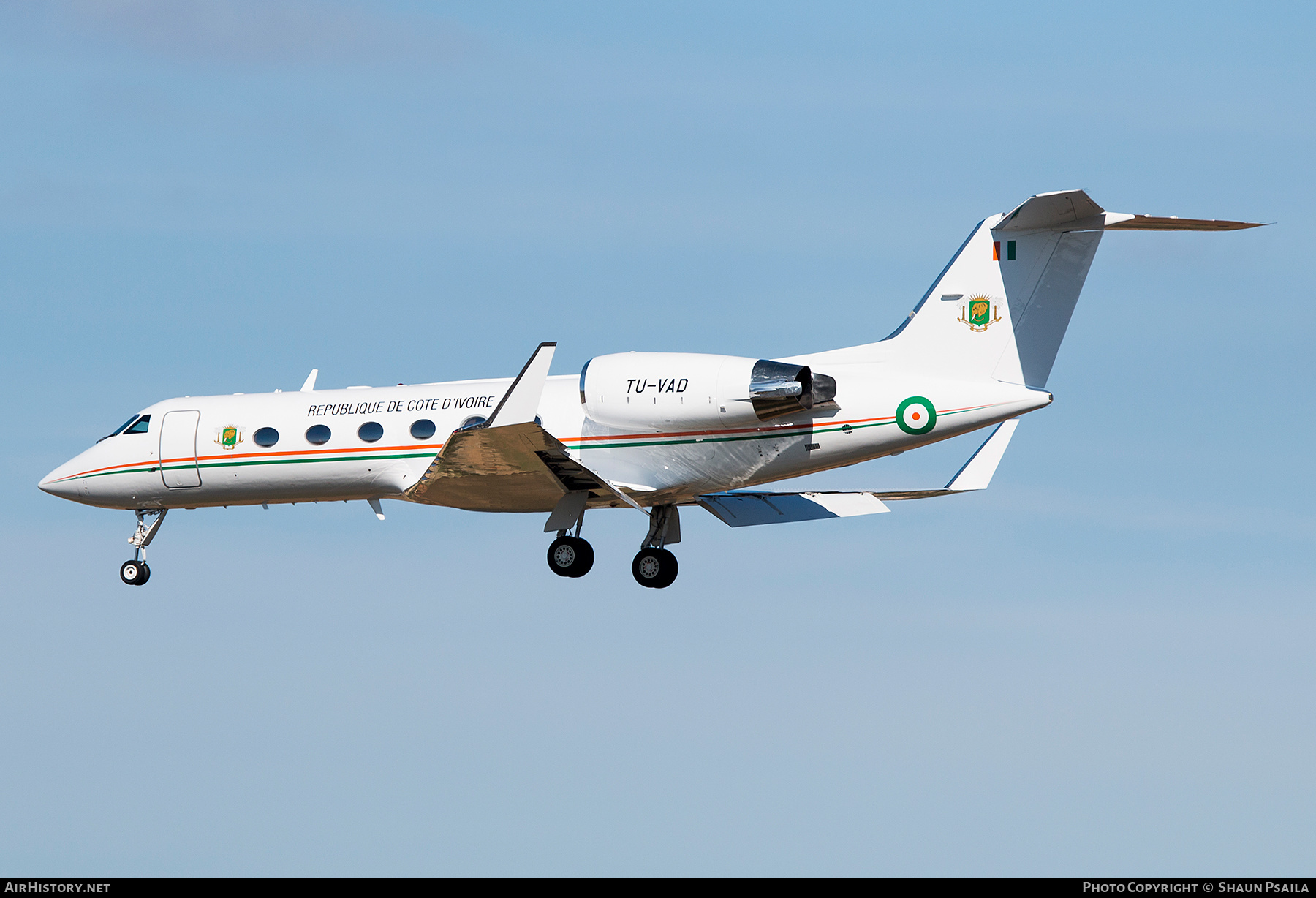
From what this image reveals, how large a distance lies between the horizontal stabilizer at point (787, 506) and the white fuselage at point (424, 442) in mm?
1228

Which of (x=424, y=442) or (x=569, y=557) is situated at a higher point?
(x=424, y=442)

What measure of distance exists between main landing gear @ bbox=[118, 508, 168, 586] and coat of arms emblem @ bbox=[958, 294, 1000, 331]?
12661mm

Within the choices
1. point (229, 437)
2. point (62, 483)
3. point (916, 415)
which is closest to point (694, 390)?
point (916, 415)

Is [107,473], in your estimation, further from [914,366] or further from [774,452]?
[914,366]

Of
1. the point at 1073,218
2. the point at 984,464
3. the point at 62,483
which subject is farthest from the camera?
the point at 62,483

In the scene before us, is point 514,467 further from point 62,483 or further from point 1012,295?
point 62,483

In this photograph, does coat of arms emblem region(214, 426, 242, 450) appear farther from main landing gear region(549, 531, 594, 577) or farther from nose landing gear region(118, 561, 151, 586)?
main landing gear region(549, 531, 594, 577)

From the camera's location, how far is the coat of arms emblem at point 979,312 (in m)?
21.9

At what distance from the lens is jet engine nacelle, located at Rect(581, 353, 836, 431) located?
2136 centimetres

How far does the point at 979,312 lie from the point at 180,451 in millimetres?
11997

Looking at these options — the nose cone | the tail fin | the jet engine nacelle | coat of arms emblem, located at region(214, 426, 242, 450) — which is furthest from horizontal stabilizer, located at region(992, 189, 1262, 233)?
the nose cone

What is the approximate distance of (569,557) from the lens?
23625 millimetres

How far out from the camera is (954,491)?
24375mm

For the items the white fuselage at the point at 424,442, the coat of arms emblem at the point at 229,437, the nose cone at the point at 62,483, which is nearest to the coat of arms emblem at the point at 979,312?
the white fuselage at the point at 424,442
